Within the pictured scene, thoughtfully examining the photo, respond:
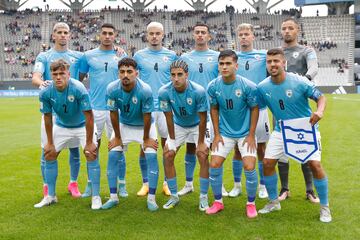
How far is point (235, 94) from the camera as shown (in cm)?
580

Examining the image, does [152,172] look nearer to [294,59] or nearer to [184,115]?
[184,115]

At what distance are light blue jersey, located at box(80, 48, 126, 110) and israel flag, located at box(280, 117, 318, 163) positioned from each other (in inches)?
112

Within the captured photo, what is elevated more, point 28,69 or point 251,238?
point 28,69

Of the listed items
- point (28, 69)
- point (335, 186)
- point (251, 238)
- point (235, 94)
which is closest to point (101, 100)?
point (235, 94)

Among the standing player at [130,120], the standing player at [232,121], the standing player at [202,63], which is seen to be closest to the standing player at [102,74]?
the standing player at [130,120]

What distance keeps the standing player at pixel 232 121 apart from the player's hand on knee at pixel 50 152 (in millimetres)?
2254

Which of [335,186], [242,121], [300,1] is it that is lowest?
[335,186]

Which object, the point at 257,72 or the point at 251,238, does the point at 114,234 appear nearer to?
the point at 251,238

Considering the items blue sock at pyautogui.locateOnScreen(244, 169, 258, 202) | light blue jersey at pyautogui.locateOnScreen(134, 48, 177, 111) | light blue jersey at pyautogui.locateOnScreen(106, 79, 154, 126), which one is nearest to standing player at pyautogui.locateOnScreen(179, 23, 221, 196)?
light blue jersey at pyautogui.locateOnScreen(134, 48, 177, 111)

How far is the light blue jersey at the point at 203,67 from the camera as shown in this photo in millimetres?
6773

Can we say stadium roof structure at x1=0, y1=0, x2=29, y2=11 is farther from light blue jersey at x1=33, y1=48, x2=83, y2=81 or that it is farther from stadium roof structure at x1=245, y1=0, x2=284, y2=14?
light blue jersey at x1=33, y1=48, x2=83, y2=81

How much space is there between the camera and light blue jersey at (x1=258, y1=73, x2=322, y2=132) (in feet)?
18.2

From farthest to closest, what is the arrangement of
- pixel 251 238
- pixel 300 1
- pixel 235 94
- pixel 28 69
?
pixel 300 1
pixel 28 69
pixel 235 94
pixel 251 238

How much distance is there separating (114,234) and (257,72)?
3.17m
